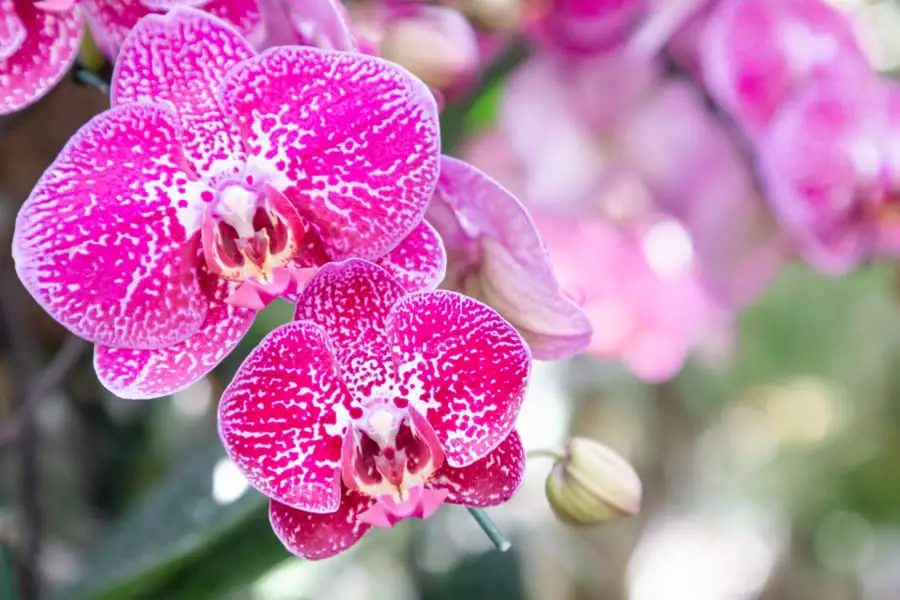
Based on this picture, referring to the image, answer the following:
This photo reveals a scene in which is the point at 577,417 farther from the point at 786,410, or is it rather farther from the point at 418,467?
the point at 418,467

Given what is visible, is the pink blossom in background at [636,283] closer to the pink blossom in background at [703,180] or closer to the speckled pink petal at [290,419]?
the pink blossom in background at [703,180]

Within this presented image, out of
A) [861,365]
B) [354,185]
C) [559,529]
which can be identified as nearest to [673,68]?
[354,185]

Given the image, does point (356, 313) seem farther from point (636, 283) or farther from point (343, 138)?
point (636, 283)

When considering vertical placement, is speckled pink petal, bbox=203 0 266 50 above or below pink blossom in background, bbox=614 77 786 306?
above

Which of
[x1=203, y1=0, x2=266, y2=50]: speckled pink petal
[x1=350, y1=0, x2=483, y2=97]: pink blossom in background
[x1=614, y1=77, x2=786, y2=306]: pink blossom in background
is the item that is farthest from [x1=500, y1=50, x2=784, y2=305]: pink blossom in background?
[x1=203, y1=0, x2=266, y2=50]: speckled pink petal

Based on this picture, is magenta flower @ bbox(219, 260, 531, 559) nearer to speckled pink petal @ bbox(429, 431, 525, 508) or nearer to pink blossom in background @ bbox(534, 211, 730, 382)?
speckled pink petal @ bbox(429, 431, 525, 508)

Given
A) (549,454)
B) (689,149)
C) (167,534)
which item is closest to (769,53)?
(689,149)
